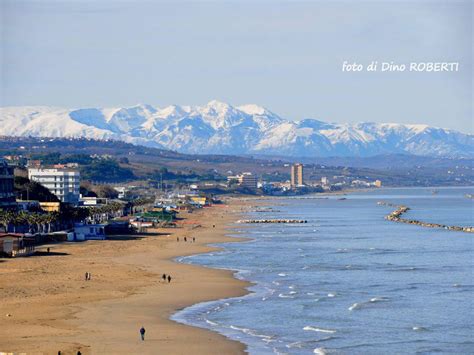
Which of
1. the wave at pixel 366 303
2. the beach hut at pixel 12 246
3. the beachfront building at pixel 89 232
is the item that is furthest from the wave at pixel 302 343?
the beachfront building at pixel 89 232

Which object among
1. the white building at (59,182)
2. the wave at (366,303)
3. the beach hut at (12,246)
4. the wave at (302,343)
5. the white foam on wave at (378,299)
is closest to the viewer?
the wave at (302,343)

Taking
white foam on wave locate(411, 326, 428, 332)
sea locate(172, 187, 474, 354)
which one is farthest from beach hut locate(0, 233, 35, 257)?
white foam on wave locate(411, 326, 428, 332)

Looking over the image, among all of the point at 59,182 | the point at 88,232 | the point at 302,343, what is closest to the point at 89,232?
the point at 88,232

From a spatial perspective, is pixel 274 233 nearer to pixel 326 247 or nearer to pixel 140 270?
pixel 326 247

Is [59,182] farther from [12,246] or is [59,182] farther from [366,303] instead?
[366,303]

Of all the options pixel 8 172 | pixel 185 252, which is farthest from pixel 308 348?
pixel 8 172

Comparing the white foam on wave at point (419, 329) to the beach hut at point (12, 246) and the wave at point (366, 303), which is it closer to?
the wave at point (366, 303)
